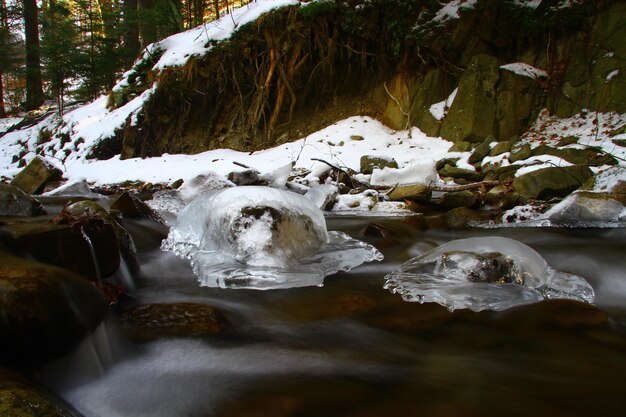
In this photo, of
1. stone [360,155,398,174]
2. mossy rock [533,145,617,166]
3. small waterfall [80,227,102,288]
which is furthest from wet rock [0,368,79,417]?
mossy rock [533,145,617,166]

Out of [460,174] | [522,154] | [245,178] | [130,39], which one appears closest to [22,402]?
[245,178]

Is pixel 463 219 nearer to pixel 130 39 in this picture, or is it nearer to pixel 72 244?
pixel 72 244

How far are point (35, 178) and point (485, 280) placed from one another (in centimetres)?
880

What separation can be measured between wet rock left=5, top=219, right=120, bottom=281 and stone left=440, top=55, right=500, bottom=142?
768 cm

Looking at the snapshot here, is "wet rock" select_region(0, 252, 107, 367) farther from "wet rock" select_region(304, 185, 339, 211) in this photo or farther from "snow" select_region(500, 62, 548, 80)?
"snow" select_region(500, 62, 548, 80)

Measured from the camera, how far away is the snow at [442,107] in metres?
9.63

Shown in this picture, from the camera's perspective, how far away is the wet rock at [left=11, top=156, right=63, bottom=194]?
828 cm

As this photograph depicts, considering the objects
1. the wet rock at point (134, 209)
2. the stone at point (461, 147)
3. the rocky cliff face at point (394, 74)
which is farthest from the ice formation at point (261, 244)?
the rocky cliff face at point (394, 74)

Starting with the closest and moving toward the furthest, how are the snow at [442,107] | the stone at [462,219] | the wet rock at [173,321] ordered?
the wet rock at [173,321], the stone at [462,219], the snow at [442,107]

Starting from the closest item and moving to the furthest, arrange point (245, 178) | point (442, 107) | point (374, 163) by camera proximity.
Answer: point (245, 178)
point (374, 163)
point (442, 107)

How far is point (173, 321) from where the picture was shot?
2375 millimetres

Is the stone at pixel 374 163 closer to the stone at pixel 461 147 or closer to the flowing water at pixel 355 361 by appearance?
the stone at pixel 461 147

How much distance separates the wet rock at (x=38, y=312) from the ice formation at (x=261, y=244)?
4.10ft

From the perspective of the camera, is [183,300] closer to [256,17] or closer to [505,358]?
[505,358]
